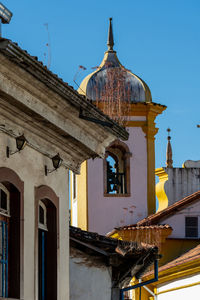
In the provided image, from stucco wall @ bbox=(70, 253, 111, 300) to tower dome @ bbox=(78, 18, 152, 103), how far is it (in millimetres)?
28248

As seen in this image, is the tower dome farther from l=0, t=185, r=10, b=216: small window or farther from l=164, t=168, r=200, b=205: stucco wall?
l=0, t=185, r=10, b=216: small window

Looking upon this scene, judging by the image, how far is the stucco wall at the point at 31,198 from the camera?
15.9 meters

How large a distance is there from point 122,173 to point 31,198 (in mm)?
34090

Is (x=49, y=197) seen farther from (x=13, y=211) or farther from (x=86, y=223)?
(x=86, y=223)

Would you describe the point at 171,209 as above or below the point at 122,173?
below

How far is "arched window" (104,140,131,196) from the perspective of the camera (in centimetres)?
5000

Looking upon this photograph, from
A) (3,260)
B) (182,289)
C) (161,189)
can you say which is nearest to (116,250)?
(3,260)

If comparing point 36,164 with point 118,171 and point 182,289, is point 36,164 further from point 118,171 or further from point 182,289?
point 118,171

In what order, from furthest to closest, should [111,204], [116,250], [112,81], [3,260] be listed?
[111,204] → [112,81] → [116,250] → [3,260]

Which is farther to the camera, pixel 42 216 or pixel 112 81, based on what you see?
pixel 112 81

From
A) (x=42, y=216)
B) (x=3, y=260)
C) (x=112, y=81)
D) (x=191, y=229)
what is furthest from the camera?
(x=112, y=81)

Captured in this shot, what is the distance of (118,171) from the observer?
50.2m

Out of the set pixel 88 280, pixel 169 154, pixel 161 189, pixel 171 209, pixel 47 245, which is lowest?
pixel 88 280

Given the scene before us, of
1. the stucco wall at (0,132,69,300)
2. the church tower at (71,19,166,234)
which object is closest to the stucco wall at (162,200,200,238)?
the church tower at (71,19,166,234)
